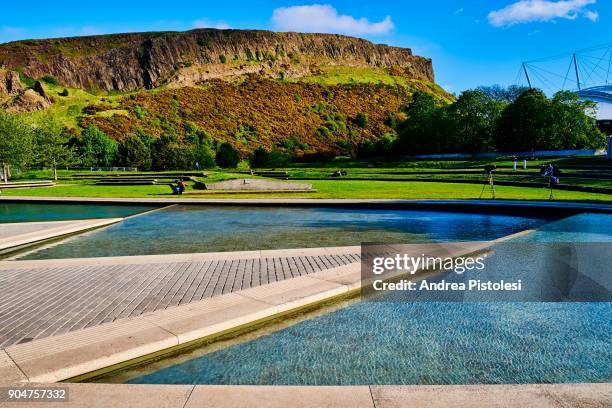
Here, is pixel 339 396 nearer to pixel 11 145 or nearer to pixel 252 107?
pixel 11 145

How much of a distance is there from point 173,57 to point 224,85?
2584 centimetres

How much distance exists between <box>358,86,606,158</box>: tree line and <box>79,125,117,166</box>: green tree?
1981 inches

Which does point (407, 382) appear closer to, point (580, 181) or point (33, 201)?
point (33, 201)

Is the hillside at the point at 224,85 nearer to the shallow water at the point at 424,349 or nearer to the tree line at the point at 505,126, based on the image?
the tree line at the point at 505,126

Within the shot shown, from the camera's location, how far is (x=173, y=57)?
445ft

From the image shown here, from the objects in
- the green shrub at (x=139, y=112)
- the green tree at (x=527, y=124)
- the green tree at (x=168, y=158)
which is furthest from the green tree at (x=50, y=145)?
the green tree at (x=527, y=124)

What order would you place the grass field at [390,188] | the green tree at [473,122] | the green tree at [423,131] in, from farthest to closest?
the green tree at [423,131], the green tree at [473,122], the grass field at [390,188]

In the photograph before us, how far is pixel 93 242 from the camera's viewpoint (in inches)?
426

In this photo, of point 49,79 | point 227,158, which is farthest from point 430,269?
point 49,79

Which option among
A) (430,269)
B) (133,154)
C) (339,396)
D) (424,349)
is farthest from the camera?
(133,154)

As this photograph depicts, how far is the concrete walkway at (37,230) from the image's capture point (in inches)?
409

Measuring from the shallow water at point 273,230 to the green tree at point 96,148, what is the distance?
55.4 meters

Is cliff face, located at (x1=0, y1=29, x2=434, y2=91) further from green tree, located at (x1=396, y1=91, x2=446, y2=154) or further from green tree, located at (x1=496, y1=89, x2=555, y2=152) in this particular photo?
green tree, located at (x1=496, y1=89, x2=555, y2=152)

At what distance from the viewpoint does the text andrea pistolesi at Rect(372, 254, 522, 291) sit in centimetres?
644
